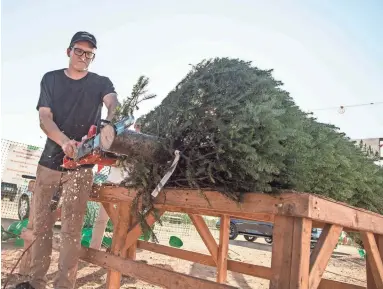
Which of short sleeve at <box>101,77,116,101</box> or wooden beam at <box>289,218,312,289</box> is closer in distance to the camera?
wooden beam at <box>289,218,312,289</box>

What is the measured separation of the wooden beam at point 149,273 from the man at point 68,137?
0.28 meters

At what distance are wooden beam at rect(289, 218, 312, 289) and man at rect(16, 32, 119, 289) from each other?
177cm

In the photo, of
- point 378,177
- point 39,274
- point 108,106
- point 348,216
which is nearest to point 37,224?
point 39,274

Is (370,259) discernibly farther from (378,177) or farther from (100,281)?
(100,281)

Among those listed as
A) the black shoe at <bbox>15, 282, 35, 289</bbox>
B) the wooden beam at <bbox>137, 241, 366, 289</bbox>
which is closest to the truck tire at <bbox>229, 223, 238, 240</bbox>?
the wooden beam at <bbox>137, 241, 366, 289</bbox>

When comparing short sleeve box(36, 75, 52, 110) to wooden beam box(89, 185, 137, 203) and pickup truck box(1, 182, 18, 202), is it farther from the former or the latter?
pickup truck box(1, 182, 18, 202)

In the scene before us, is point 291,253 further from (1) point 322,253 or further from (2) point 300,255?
(1) point 322,253

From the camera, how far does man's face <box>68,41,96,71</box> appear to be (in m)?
2.93

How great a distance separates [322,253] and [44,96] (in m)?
2.51

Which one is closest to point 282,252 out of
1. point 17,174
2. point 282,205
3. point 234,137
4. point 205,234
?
point 282,205

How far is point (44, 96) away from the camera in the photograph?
2963mm

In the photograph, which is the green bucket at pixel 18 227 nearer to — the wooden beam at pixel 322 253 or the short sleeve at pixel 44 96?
the short sleeve at pixel 44 96

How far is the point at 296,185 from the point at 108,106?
1815mm

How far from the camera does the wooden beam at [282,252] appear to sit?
1758 millimetres
